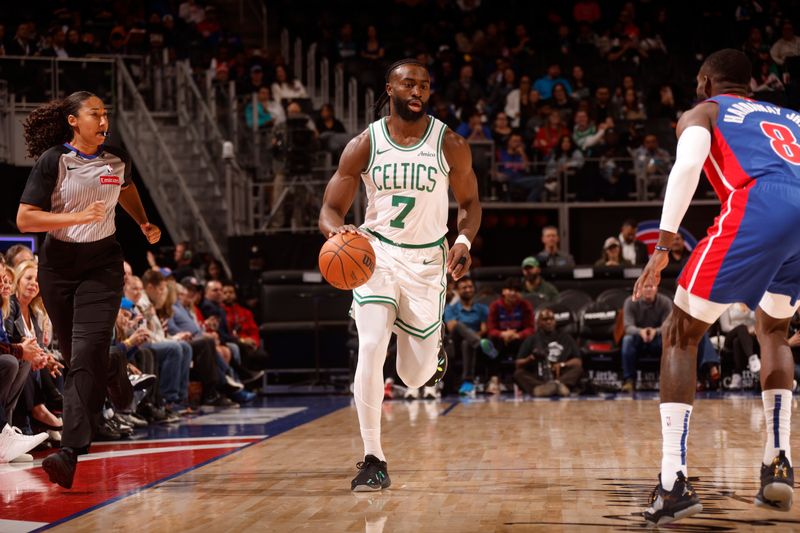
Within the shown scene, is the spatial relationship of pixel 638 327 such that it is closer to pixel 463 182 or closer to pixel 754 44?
pixel 463 182

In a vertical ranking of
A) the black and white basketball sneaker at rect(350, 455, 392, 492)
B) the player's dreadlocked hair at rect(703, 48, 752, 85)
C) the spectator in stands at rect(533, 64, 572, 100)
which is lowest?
the black and white basketball sneaker at rect(350, 455, 392, 492)

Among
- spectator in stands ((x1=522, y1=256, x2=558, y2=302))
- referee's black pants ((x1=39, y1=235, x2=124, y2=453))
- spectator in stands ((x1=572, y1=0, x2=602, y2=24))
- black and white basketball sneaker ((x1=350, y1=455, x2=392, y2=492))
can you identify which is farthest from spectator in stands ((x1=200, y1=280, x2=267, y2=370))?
spectator in stands ((x1=572, y1=0, x2=602, y2=24))

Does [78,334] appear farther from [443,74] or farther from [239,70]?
[443,74]

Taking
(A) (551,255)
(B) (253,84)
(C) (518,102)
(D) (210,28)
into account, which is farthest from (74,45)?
(A) (551,255)

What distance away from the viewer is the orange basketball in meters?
5.04

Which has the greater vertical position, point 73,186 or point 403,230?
point 73,186

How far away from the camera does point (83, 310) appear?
547cm

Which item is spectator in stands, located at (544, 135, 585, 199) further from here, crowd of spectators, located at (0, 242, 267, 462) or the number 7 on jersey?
the number 7 on jersey

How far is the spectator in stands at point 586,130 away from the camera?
16.4 m

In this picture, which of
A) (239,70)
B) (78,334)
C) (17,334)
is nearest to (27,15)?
(239,70)

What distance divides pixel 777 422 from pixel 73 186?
3608mm

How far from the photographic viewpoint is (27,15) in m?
17.8

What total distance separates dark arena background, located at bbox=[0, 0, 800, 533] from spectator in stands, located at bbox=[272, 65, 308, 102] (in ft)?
0.16

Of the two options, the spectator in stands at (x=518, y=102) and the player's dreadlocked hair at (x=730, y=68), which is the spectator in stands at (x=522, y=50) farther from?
the player's dreadlocked hair at (x=730, y=68)
